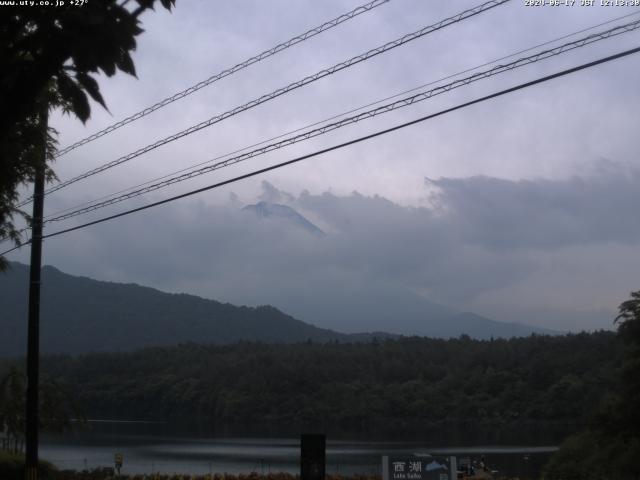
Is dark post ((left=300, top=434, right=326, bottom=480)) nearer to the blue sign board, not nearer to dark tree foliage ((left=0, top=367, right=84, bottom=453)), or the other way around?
the blue sign board

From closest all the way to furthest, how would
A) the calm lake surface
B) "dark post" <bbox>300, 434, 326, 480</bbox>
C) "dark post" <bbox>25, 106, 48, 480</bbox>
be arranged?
"dark post" <bbox>300, 434, 326, 480</bbox> → "dark post" <bbox>25, 106, 48, 480</bbox> → the calm lake surface

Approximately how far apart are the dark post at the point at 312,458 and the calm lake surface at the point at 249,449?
2680cm

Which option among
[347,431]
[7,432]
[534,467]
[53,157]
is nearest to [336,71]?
[53,157]

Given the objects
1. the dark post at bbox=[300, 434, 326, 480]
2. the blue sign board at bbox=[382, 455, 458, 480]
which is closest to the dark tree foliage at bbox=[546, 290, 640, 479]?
the blue sign board at bbox=[382, 455, 458, 480]

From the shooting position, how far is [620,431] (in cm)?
3694

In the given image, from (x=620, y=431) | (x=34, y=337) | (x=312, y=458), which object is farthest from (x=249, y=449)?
(x=312, y=458)

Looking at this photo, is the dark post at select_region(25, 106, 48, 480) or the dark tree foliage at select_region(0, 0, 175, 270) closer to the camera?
the dark tree foliage at select_region(0, 0, 175, 270)

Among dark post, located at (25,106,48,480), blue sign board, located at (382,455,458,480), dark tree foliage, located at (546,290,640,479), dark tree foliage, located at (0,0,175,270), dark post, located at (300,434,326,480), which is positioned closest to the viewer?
dark tree foliage, located at (0,0,175,270)

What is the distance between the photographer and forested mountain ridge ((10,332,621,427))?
3829 inches

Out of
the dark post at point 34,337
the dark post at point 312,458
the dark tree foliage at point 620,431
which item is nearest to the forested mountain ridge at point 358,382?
the dark tree foliage at point 620,431

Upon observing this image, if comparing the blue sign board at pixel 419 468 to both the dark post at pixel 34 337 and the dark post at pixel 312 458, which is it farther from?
the dark post at pixel 34 337

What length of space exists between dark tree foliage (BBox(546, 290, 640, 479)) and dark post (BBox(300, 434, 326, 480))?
19.7m

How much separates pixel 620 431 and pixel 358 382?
8050 cm

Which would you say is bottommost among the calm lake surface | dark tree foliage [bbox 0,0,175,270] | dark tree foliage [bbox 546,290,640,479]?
the calm lake surface
